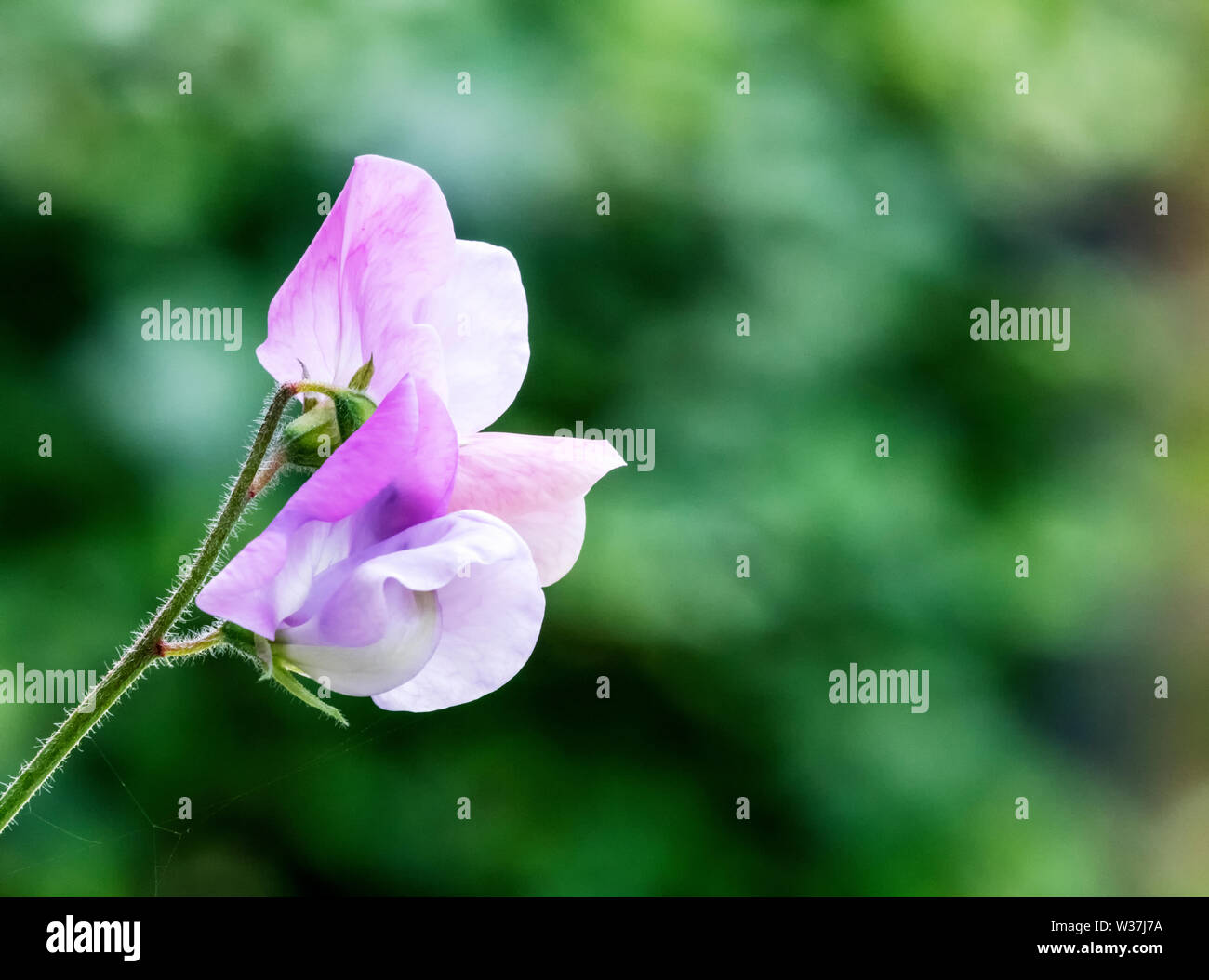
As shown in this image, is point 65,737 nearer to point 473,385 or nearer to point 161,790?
point 473,385

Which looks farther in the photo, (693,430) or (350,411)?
(693,430)

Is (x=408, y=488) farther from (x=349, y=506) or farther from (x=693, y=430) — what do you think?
(x=693, y=430)

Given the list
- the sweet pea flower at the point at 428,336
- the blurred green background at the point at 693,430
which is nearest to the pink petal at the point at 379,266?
the sweet pea flower at the point at 428,336

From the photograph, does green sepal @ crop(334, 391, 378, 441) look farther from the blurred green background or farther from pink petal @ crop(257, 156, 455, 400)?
the blurred green background

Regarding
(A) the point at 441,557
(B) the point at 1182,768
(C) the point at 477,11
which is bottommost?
(B) the point at 1182,768

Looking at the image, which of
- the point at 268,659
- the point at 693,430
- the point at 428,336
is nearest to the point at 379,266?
the point at 428,336

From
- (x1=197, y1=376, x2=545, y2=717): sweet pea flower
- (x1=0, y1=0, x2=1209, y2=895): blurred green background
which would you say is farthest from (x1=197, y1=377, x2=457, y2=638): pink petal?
(x1=0, y1=0, x2=1209, y2=895): blurred green background
